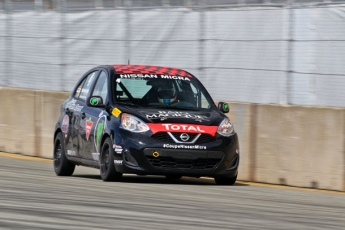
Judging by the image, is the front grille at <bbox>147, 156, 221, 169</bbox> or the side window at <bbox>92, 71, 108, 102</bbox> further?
the side window at <bbox>92, 71, 108, 102</bbox>

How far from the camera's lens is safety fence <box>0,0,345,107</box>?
50.9 feet

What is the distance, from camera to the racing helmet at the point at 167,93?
13523mm

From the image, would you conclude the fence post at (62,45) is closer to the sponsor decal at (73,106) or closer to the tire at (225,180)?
the sponsor decal at (73,106)

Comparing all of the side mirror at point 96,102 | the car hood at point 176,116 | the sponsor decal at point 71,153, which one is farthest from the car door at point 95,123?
the car hood at point 176,116

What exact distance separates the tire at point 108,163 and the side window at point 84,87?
1.50m

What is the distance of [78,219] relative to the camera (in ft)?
28.3

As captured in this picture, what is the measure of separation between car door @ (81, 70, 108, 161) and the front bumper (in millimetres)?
681

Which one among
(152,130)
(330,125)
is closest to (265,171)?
(330,125)

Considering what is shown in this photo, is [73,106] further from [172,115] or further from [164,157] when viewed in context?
[164,157]

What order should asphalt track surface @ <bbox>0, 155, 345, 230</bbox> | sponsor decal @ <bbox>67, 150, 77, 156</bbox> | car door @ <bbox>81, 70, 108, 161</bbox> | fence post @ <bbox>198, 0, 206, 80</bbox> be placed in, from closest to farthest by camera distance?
asphalt track surface @ <bbox>0, 155, 345, 230</bbox> → car door @ <bbox>81, 70, 108, 161</bbox> → sponsor decal @ <bbox>67, 150, 77, 156</bbox> → fence post @ <bbox>198, 0, 206, 80</bbox>

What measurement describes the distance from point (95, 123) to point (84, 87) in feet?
4.11

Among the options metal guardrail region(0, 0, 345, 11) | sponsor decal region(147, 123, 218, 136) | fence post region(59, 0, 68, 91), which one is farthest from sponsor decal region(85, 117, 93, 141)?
fence post region(59, 0, 68, 91)

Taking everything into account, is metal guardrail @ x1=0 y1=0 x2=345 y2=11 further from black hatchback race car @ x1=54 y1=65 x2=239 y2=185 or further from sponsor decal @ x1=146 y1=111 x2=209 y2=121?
sponsor decal @ x1=146 y1=111 x2=209 y2=121

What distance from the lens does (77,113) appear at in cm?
1416
